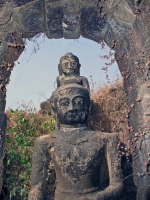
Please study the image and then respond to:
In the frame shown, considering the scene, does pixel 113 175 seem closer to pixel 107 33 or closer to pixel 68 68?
pixel 107 33

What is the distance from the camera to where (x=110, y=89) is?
607 centimetres

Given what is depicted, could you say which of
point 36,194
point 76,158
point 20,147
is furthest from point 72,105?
point 20,147

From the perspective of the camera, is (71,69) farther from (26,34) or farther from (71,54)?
(26,34)

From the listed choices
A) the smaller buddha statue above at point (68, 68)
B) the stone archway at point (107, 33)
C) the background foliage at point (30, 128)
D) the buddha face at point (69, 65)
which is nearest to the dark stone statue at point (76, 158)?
the stone archway at point (107, 33)

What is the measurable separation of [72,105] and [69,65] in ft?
5.35

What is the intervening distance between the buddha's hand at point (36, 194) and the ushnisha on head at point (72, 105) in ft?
3.04

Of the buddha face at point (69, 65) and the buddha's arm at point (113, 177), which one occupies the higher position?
the buddha face at point (69, 65)

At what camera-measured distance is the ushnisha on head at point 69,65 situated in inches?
197

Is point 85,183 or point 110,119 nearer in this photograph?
point 85,183

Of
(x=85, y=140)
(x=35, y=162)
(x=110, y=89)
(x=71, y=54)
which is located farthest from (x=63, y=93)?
(x=110, y=89)

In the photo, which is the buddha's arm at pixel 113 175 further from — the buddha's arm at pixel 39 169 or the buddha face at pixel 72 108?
the buddha's arm at pixel 39 169

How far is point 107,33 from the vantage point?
157 inches

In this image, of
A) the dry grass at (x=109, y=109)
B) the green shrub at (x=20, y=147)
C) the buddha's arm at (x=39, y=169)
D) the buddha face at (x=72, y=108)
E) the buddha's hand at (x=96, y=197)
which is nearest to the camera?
the buddha's hand at (x=96, y=197)

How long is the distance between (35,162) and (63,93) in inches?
39.8
